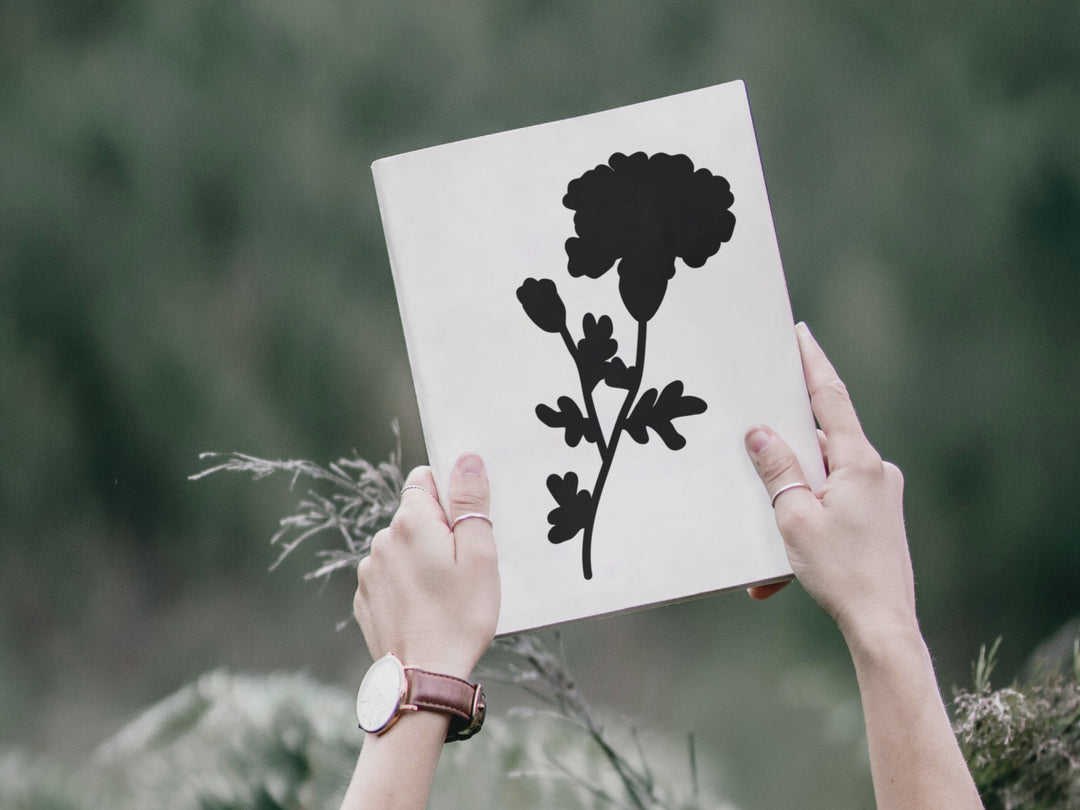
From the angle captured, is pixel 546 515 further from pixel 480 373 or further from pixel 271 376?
pixel 271 376

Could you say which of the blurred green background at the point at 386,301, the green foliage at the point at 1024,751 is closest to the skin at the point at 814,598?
the green foliage at the point at 1024,751

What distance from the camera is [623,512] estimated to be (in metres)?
0.79

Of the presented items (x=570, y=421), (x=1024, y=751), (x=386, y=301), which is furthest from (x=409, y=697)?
(x=386, y=301)

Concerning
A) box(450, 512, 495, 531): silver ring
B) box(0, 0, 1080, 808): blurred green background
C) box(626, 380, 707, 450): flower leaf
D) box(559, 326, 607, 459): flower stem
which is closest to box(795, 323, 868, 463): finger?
box(626, 380, 707, 450): flower leaf

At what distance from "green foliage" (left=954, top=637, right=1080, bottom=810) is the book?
549 mm

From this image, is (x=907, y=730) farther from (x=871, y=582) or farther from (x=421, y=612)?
(x=421, y=612)

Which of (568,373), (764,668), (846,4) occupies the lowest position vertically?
(764,668)

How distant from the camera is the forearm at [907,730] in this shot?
0.60 metres

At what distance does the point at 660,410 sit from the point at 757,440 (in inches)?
3.8

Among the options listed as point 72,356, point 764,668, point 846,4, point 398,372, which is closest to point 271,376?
point 398,372

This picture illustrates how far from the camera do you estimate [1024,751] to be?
1.08 metres

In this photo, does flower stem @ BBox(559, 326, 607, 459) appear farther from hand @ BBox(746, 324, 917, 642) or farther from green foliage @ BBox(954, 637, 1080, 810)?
green foliage @ BBox(954, 637, 1080, 810)

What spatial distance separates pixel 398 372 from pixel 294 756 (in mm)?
695

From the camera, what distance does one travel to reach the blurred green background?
4.70ft
